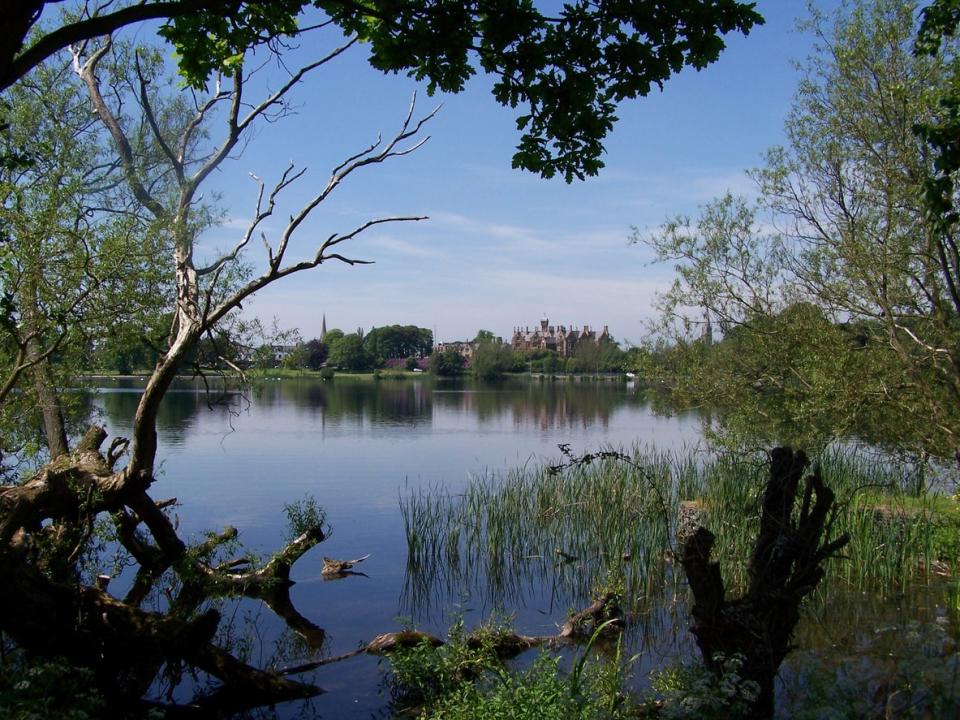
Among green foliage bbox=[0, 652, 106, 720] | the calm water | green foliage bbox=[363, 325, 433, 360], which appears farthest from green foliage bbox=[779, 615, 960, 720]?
green foliage bbox=[363, 325, 433, 360]

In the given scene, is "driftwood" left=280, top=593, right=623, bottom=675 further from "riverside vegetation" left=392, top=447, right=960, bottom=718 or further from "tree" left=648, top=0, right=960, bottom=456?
"tree" left=648, top=0, right=960, bottom=456

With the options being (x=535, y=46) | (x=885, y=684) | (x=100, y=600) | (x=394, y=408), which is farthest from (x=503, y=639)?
(x=394, y=408)

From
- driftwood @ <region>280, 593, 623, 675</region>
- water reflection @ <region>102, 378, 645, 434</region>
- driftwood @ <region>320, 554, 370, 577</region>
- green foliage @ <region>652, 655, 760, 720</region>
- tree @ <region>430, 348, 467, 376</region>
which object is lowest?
driftwood @ <region>320, 554, 370, 577</region>

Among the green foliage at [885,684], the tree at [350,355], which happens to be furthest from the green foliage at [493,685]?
the tree at [350,355]

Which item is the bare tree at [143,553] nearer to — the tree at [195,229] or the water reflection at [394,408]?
the tree at [195,229]

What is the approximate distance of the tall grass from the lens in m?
9.38

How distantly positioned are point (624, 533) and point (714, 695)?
627 centimetres

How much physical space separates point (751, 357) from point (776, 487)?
11.1 m

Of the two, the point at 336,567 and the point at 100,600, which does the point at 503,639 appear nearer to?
the point at 100,600

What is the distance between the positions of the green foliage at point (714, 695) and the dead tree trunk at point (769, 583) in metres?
0.15

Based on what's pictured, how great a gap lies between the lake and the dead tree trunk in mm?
2441

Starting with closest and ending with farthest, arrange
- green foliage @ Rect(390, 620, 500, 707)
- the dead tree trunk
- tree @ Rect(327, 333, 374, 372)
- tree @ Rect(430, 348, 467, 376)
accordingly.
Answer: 1. the dead tree trunk
2. green foliage @ Rect(390, 620, 500, 707)
3. tree @ Rect(327, 333, 374, 372)
4. tree @ Rect(430, 348, 467, 376)

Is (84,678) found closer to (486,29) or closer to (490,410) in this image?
(486,29)

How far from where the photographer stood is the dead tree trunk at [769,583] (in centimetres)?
464
